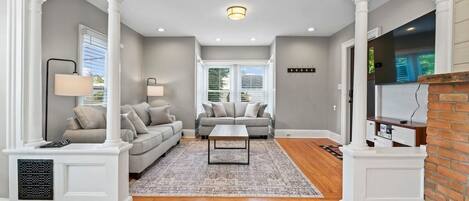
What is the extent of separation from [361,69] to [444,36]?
67 centimetres

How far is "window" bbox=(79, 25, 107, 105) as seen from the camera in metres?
3.86

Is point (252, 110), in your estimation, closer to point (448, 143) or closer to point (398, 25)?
point (398, 25)

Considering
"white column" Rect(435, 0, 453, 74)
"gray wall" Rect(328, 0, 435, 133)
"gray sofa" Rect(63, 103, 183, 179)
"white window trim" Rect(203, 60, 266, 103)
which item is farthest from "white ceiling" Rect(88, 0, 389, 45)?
"gray sofa" Rect(63, 103, 183, 179)

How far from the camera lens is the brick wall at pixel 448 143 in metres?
1.61

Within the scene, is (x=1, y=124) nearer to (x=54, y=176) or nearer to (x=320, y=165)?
(x=54, y=176)

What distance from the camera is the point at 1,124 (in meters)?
2.35

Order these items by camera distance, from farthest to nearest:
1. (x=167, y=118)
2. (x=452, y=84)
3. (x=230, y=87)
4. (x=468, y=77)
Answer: (x=230, y=87), (x=167, y=118), (x=452, y=84), (x=468, y=77)

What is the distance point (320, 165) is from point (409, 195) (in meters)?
1.65

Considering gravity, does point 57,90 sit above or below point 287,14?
below

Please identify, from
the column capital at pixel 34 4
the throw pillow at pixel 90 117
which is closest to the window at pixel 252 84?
the throw pillow at pixel 90 117

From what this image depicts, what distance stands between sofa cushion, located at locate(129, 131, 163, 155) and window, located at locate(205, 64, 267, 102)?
3760mm

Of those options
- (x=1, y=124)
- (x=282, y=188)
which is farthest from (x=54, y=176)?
(x=282, y=188)

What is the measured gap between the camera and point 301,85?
21.1 ft

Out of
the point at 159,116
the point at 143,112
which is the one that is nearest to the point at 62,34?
the point at 143,112
